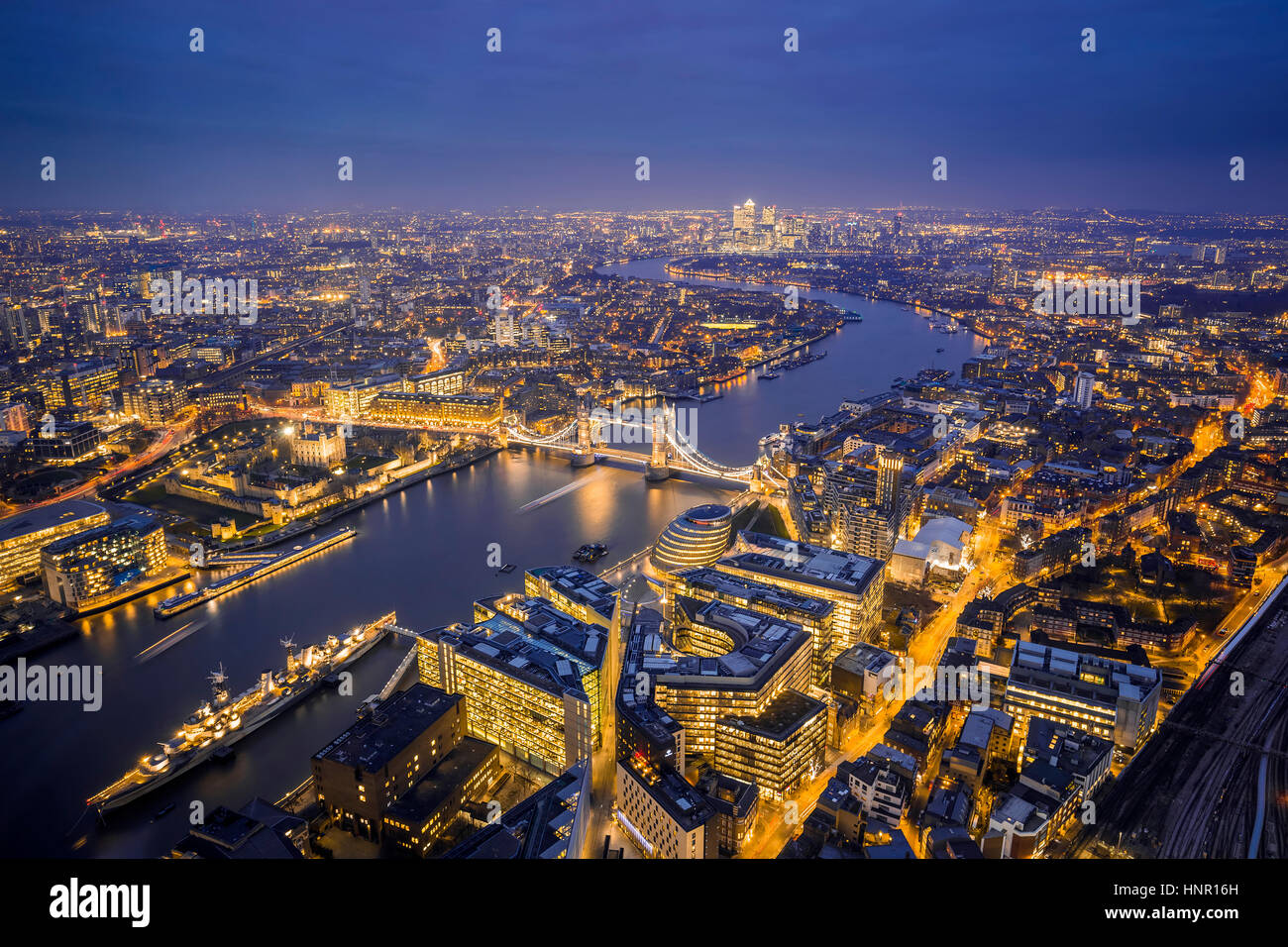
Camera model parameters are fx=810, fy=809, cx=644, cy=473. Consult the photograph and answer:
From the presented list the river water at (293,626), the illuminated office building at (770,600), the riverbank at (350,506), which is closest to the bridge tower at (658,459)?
the river water at (293,626)

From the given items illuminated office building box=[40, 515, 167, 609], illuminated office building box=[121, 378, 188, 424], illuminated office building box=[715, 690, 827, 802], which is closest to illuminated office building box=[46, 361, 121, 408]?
illuminated office building box=[121, 378, 188, 424]

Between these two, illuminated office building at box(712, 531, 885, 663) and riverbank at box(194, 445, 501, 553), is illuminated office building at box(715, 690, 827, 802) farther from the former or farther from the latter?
riverbank at box(194, 445, 501, 553)

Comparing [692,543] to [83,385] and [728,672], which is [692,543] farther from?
[83,385]

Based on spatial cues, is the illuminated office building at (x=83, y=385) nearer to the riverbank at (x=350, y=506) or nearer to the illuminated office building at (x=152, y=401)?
the illuminated office building at (x=152, y=401)

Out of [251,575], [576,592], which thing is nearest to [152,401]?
[251,575]
